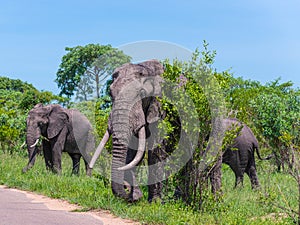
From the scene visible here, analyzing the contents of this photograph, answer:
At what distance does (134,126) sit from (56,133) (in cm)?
647

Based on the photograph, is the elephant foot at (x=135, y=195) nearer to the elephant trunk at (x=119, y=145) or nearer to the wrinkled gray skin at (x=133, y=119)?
the wrinkled gray skin at (x=133, y=119)

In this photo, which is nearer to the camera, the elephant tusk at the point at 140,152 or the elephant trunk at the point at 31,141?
the elephant tusk at the point at 140,152

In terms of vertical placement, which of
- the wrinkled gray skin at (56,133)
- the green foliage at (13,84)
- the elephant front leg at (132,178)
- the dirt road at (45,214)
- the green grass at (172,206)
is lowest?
the dirt road at (45,214)

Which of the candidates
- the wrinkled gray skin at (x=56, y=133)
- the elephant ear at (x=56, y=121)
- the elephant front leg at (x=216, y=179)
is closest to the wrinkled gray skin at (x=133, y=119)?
the elephant front leg at (x=216, y=179)

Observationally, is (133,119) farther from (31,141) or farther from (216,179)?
(31,141)

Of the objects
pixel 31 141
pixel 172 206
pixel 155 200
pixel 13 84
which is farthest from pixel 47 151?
pixel 13 84

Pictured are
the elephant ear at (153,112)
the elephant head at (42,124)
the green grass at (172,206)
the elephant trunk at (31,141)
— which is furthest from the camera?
the elephant head at (42,124)

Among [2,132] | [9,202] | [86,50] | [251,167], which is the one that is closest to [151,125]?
[9,202]

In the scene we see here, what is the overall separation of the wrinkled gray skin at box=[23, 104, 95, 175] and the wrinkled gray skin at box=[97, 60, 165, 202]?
547 cm

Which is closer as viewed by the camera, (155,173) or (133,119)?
(133,119)

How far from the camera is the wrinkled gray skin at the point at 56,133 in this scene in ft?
44.7

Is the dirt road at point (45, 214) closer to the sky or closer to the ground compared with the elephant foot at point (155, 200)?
closer to the ground

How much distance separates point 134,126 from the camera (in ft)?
27.0

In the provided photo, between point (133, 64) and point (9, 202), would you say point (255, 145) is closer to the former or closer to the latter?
point (133, 64)
